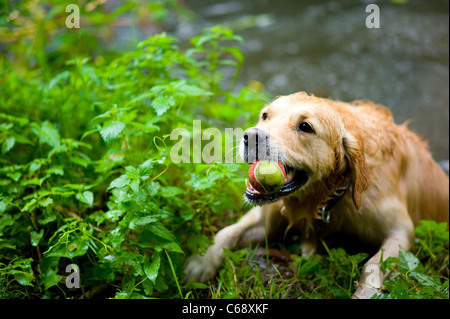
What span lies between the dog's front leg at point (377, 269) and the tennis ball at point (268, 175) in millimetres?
872

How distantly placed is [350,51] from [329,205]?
4.29m

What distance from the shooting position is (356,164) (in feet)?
9.12

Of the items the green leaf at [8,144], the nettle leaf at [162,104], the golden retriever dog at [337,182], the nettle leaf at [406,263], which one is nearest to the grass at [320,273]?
the nettle leaf at [406,263]

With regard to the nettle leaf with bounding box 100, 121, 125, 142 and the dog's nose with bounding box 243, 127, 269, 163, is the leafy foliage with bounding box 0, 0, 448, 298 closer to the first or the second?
the nettle leaf with bounding box 100, 121, 125, 142

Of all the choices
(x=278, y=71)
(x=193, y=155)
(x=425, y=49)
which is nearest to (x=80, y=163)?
(x=193, y=155)

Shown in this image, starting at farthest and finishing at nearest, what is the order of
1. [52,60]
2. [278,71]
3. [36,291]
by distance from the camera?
[278,71]
[52,60]
[36,291]

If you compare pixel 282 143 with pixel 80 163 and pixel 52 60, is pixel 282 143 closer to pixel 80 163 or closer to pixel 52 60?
pixel 80 163

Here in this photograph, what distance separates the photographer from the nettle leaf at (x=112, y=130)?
253 centimetres

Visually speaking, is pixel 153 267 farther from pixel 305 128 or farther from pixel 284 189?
pixel 305 128

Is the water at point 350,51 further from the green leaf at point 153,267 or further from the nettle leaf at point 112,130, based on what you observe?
the green leaf at point 153,267

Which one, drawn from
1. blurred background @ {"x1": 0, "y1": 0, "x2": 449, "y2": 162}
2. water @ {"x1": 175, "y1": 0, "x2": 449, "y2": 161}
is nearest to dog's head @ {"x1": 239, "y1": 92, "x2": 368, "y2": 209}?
blurred background @ {"x1": 0, "y1": 0, "x2": 449, "y2": 162}

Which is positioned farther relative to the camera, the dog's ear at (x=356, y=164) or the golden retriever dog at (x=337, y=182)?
the dog's ear at (x=356, y=164)
